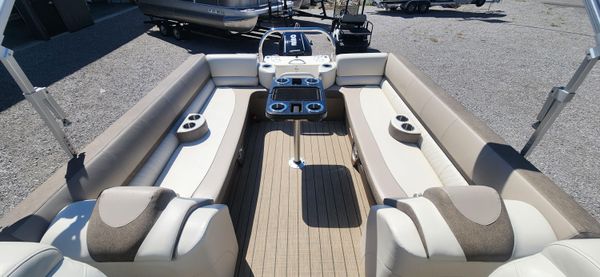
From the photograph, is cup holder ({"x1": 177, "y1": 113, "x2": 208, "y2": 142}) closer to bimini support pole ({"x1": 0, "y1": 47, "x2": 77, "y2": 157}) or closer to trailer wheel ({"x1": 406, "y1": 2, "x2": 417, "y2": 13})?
bimini support pole ({"x1": 0, "y1": 47, "x2": 77, "y2": 157})

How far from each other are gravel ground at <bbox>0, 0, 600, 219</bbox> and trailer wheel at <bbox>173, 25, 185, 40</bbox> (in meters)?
→ 0.34

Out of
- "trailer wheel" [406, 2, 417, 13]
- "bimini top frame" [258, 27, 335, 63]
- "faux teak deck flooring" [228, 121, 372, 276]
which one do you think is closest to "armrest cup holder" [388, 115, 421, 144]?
"faux teak deck flooring" [228, 121, 372, 276]

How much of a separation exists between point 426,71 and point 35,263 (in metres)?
7.80

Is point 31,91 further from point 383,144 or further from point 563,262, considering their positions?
point 383,144

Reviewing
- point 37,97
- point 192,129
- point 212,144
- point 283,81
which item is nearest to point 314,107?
point 283,81

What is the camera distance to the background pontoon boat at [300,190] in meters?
1.40

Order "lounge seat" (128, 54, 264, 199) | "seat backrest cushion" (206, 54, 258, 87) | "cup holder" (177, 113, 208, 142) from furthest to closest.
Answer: "seat backrest cushion" (206, 54, 258, 87)
"cup holder" (177, 113, 208, 142)
"lounge seat" (128, 54, 264, 199)

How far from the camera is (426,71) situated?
691 centimetres

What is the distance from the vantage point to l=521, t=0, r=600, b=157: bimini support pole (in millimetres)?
1428

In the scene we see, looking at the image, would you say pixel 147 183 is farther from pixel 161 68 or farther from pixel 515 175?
pixel 161 68

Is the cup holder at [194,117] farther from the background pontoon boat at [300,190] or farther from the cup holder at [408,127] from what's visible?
the cup holder at [408,127]

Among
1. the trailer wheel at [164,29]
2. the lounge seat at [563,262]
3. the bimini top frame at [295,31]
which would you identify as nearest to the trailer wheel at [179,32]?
the trailer wheel at [164,29]

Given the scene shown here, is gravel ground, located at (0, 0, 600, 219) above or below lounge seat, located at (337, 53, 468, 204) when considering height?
below

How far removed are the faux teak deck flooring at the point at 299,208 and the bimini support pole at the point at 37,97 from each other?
5.51ft
